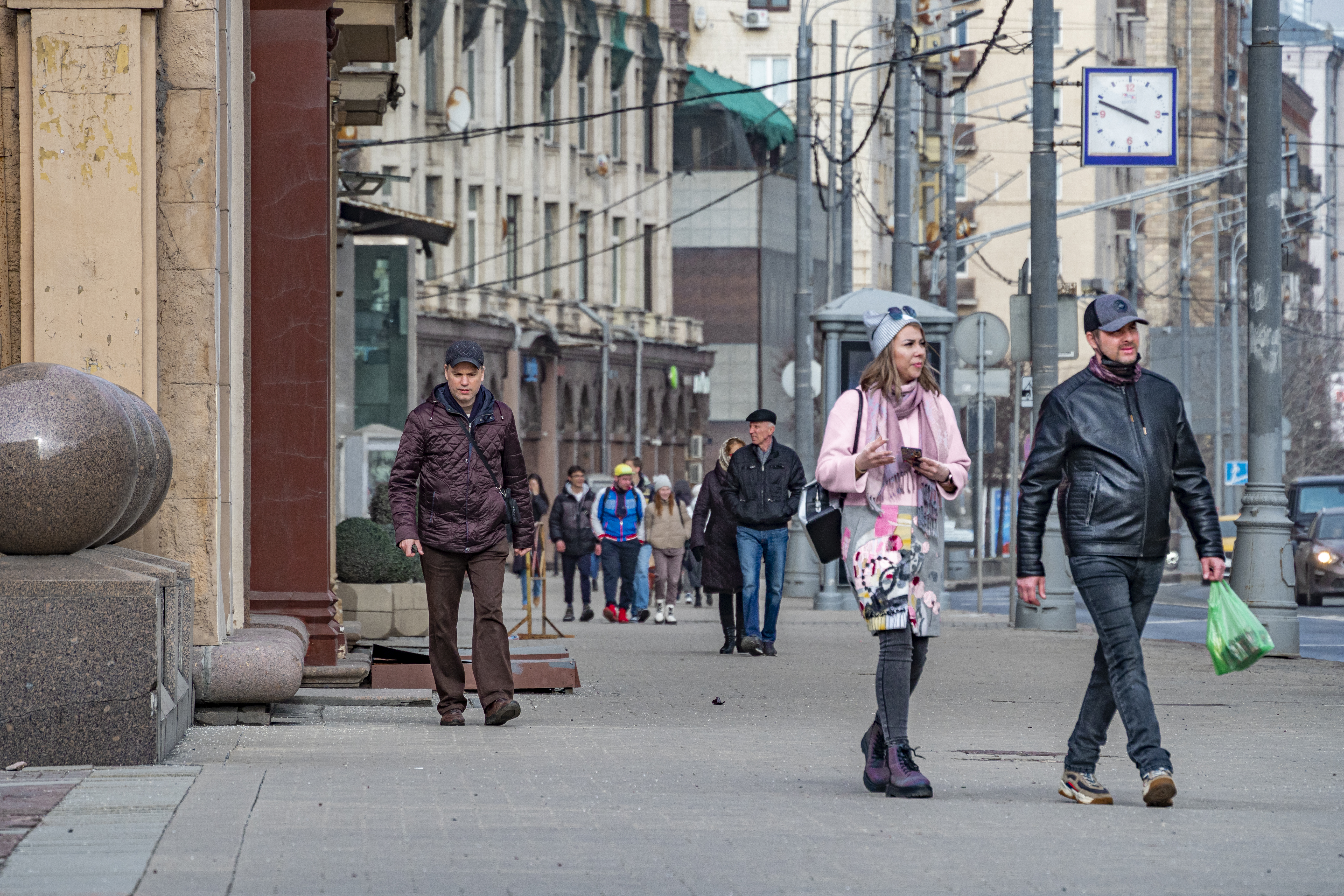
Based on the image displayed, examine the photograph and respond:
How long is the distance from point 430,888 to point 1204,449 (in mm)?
79303

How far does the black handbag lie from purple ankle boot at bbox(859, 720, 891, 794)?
653mm

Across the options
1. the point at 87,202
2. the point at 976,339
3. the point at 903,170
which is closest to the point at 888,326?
the point at 87,202

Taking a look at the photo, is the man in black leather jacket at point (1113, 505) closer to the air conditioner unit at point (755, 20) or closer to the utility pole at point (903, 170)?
the utility pole at point (903, 170)

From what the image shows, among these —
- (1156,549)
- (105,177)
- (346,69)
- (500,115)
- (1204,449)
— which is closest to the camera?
(1156,549)

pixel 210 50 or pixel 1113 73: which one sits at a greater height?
pixel 1113 73

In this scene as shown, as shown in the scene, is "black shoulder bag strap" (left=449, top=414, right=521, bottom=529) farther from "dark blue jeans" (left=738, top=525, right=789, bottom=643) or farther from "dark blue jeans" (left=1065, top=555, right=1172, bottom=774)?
"dark blue jeans" (left=738, top=525, right=789, bottom=643)

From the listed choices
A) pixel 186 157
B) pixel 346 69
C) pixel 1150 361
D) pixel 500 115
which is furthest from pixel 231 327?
pixel 1150 361

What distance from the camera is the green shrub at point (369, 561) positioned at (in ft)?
60.5

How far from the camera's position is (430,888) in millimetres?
6520

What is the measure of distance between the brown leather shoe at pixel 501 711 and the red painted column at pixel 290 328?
8.91 feet

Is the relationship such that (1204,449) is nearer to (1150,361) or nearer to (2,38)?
(1150,361)

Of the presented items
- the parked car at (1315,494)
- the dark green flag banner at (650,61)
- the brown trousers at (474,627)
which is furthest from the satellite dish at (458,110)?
the brown trousers at (474,627)

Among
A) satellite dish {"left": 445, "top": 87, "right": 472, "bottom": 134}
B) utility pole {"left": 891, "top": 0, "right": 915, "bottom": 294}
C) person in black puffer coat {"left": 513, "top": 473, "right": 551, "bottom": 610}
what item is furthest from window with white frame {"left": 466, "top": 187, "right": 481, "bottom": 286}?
utility pole {"left": 891, "top": 0, "right": 915, "bottom": 294}

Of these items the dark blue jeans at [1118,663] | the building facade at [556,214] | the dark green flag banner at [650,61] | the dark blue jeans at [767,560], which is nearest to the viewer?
the dark blue jeans at [1118,663]
